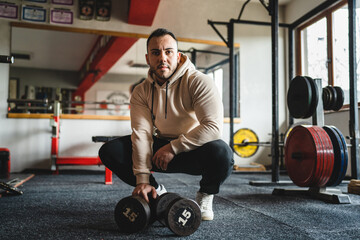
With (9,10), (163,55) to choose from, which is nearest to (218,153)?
(163,55)

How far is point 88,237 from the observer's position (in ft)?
3.86

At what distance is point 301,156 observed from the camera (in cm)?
216

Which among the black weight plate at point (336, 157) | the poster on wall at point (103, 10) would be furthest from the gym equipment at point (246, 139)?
the poster on wall at point (103, 10)

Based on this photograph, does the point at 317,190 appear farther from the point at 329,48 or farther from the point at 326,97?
the point at 329,48

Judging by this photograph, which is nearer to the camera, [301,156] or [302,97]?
[301,156]

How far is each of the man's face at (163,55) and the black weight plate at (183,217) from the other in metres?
0.58

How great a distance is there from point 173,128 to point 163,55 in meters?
0.34

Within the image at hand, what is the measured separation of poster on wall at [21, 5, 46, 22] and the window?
368 centimetres

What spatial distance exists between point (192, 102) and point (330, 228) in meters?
0.83

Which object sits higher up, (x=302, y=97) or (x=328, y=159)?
(x=302, y=97)

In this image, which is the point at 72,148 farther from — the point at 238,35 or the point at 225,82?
the point at 238,35

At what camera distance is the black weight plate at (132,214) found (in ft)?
3.90

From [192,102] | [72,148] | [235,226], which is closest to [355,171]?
[235,226]

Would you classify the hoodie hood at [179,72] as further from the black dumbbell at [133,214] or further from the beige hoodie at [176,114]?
the black dumbbell at [133,214]
